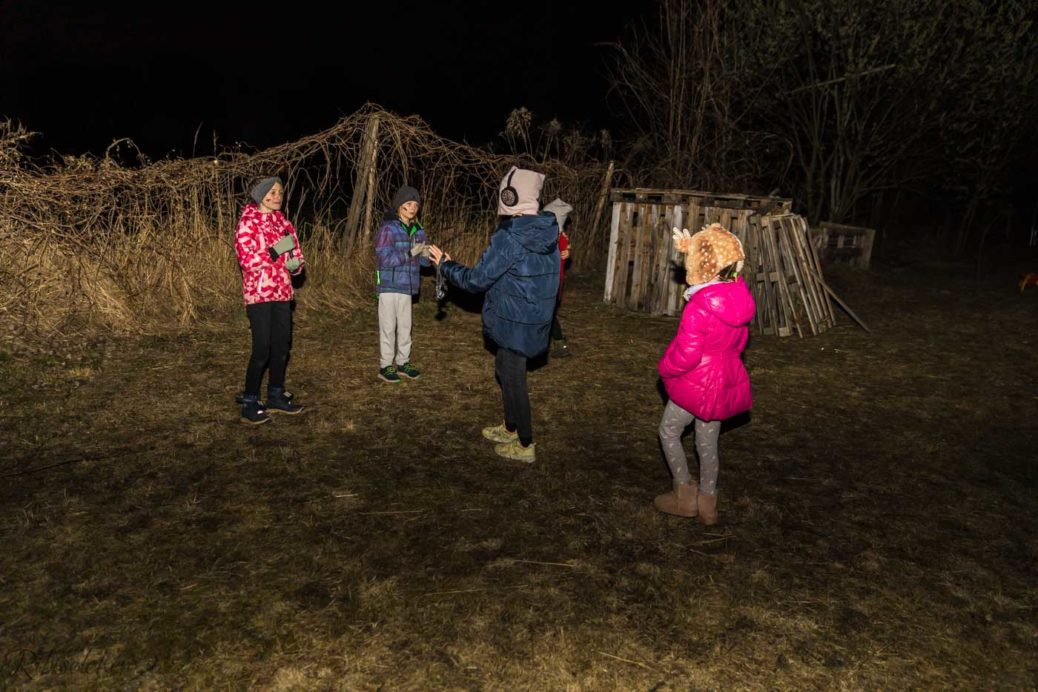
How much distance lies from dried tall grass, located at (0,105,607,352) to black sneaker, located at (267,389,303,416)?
2.53 metres

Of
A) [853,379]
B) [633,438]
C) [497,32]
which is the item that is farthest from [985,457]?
[497,32]

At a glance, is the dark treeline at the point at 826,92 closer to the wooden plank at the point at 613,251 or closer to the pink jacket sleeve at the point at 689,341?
the wooden plank at the point at 613,251

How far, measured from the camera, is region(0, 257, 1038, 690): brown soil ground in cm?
293

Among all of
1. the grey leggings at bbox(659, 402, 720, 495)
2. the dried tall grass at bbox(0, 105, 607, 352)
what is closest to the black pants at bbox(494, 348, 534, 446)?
the grey leggings at bbox(659, 402, 720, 495)

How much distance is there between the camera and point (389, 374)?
638cm

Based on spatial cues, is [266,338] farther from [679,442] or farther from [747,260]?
[747,260]

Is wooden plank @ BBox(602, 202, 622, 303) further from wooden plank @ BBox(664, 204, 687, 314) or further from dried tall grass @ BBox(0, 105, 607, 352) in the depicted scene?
dried tall grass @ BBox(0, 105, 607, 352)

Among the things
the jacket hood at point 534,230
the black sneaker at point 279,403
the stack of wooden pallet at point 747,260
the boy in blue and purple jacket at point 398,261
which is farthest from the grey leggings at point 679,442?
the stack of wooden pallet at point 747,260

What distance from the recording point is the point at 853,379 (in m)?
7.04

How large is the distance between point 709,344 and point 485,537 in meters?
1.50

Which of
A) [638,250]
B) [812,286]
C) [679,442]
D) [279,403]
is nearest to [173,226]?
[279,403]

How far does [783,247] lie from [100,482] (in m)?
7.37

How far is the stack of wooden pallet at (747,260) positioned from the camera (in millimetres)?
8547

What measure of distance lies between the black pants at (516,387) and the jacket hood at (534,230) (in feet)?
2.11
